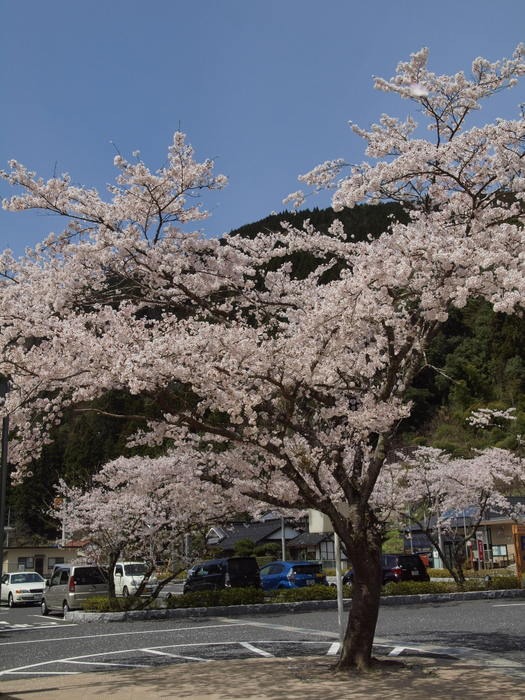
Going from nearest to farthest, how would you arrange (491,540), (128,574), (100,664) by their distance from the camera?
(100,664) < (128,574) < (491,540)

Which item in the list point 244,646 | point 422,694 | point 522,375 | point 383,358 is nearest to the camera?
point 422,694

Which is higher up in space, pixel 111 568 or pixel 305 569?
pixel 111 568

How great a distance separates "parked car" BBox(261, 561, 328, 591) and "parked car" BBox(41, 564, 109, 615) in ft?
19.1

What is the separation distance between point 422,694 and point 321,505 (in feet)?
7.28

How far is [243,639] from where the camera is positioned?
1130 centimetres

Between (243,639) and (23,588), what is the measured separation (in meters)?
15.6

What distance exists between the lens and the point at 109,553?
16703 millimetres

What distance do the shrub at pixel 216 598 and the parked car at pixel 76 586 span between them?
2.30 metres

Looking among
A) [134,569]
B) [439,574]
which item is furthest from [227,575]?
[439,574]

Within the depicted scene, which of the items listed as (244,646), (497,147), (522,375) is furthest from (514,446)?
(497,147)

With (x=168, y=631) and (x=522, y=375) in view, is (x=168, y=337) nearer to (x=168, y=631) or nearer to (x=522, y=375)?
(x=168, y=631)

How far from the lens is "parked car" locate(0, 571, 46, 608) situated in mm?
23844

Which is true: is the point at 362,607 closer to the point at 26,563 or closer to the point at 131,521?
the point at 131,521

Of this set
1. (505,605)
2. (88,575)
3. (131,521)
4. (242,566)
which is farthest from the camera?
(242,566)
